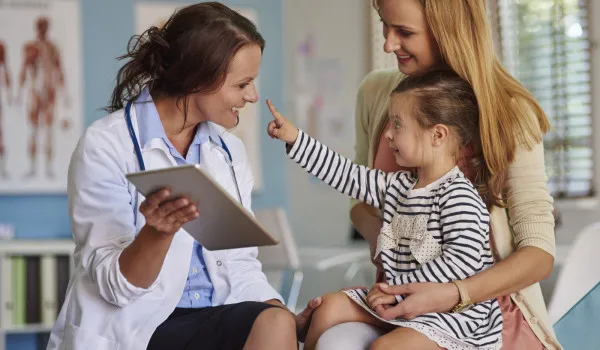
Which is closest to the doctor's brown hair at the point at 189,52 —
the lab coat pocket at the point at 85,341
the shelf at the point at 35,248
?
the lab coat pocket at the point at 85,341

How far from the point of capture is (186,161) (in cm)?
189

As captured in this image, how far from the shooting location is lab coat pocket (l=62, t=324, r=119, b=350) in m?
1.64

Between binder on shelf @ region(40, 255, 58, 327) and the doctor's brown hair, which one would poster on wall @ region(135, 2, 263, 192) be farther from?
the doctor's brown hair

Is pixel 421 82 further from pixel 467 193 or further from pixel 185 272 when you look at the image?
pixel 185 272

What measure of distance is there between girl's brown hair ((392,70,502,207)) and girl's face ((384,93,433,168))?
1 cm

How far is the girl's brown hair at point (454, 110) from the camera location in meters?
1.74

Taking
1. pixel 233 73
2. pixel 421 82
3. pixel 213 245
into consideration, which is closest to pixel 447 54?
pixel 421 82

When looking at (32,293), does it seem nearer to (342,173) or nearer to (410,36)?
(342,173)

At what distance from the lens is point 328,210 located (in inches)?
219

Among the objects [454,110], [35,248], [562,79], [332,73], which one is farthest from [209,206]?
[332,73]

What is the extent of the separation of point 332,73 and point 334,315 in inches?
159

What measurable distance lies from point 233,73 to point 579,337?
92 cm

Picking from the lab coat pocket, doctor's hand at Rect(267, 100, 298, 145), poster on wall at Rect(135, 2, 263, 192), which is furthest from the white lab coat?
poster on wall at Rect(135, 2, 263, 192)

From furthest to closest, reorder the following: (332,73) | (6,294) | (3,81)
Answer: (332,73) → (3,81) → (6,294)
